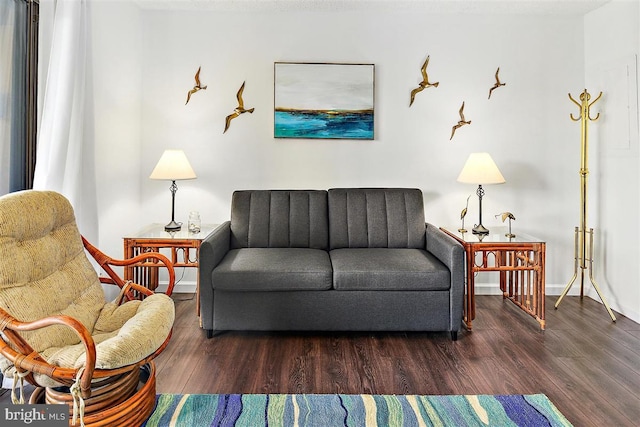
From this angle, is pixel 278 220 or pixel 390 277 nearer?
pixel 390 277

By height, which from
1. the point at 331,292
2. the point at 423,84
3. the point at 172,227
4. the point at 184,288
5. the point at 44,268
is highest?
the point at 423,84

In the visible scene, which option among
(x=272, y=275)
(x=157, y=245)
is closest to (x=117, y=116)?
(x=157, y=245)

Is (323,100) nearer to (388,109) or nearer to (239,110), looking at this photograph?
(388,109)

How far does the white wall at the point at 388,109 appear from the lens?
12.1ft

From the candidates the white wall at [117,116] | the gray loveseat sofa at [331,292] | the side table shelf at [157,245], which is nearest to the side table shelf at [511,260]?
the gray loveseat sofa at [331,292]

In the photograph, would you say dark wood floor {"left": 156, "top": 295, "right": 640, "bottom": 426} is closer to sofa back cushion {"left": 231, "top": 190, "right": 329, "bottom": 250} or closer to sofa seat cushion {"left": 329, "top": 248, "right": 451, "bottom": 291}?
sofa seat cushion {"left": 329, "top": 248, "right": 451, "bottom": 291}

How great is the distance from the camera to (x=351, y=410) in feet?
6.45

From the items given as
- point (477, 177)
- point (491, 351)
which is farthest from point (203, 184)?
point (491, 351)

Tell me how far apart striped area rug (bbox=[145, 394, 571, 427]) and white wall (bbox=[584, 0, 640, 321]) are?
1784 millimetres

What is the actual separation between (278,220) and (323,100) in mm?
1090

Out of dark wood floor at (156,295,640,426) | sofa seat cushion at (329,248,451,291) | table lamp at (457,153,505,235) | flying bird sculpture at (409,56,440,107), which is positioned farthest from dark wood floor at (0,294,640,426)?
flying bird sculpture at (409,56,440,107)

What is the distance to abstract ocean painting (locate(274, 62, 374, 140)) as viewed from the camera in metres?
3.70

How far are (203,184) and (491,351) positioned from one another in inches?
98.9

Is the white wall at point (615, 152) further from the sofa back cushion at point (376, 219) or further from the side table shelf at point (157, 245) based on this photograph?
the side table shelf at point (157, 245)
